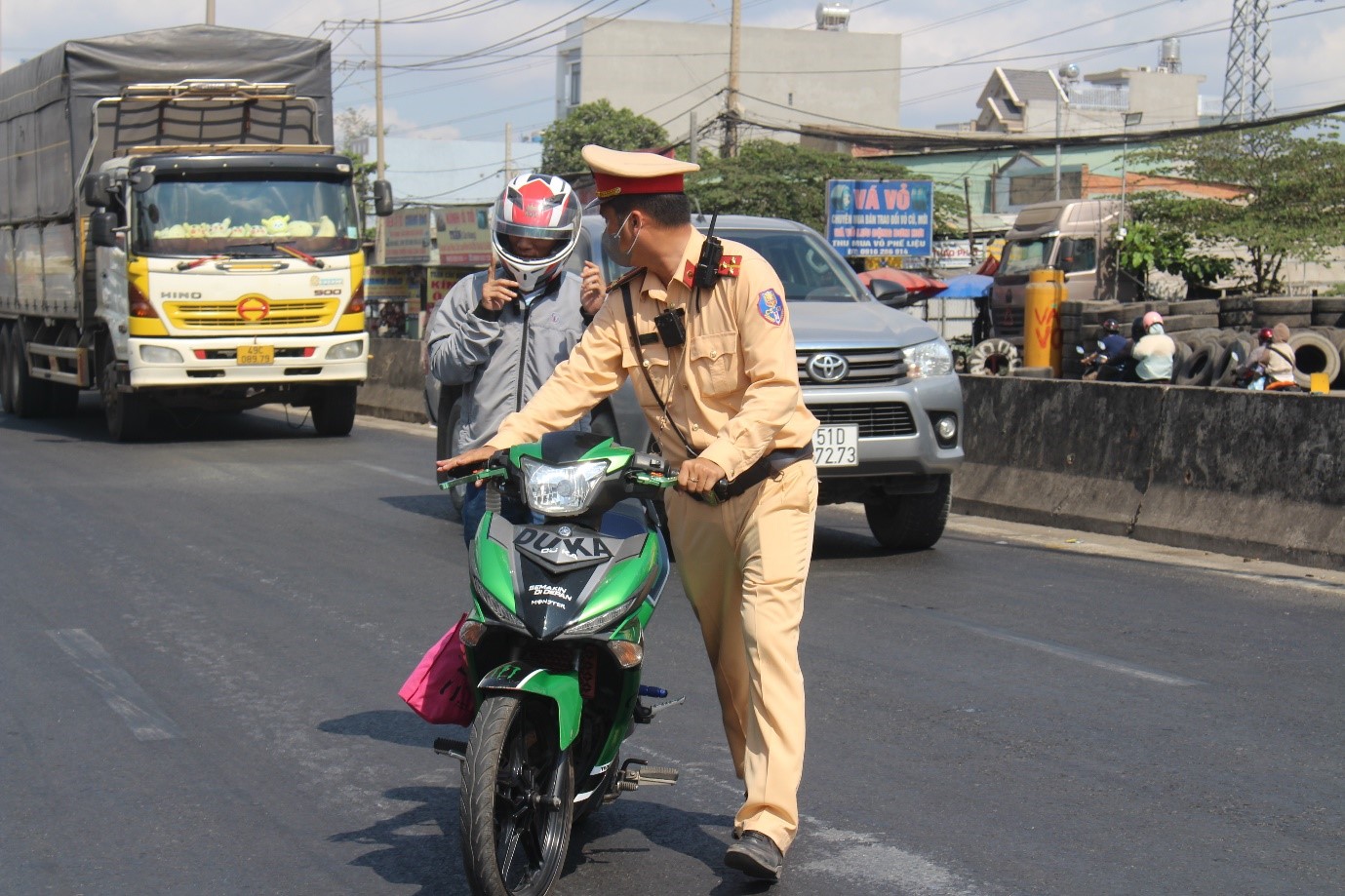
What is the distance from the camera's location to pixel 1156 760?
17.7ft

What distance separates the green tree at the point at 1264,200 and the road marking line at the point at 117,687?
1178 inches

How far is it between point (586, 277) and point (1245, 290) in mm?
33180

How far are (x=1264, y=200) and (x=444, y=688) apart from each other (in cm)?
3517

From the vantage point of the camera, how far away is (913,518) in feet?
32.6

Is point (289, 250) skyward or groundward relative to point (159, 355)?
skyward

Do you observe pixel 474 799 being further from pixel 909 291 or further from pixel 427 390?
pixel 427 390

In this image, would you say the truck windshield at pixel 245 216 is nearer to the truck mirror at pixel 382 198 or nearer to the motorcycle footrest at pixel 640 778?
the truck mirror at pixel 382 198

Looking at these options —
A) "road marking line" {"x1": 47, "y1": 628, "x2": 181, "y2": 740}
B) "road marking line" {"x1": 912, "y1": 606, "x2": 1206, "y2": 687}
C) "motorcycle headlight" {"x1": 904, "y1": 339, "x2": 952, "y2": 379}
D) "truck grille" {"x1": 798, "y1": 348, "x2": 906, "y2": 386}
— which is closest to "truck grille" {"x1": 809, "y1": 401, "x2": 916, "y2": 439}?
"truck grille" {"x1": 798, "y1": 348, "x2": 906, "y2": 386}

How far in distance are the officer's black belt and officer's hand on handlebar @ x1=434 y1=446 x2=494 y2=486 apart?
21.8 inches

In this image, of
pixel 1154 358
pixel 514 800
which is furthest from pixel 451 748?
pixel 1154 358

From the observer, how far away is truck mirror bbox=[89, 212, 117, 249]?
15664 mm

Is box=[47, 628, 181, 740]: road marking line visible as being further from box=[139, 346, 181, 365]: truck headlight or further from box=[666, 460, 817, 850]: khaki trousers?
box=[139, 346, 181, 365]: truck headlight

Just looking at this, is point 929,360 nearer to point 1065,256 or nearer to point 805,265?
point 805,265

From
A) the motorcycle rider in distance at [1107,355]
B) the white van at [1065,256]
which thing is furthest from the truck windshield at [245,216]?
the white van at [1065,256]
